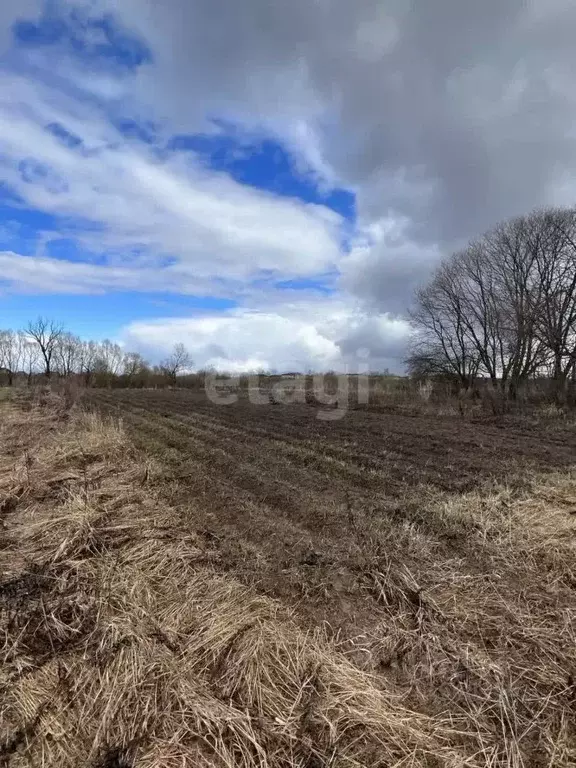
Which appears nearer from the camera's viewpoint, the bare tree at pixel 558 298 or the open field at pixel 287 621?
the open field at pixel 287 621

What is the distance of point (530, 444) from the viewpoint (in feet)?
28.9

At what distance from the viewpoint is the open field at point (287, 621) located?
80.0 inches

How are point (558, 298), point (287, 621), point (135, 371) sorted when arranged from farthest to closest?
point (135, 371)
point (558, 298)
point (287, 621)

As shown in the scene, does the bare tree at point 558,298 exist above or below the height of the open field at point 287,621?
above

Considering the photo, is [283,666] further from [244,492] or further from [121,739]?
[244,492]

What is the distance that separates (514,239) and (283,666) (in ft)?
94.6

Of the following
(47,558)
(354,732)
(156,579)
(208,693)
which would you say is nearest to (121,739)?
A: (208,693)

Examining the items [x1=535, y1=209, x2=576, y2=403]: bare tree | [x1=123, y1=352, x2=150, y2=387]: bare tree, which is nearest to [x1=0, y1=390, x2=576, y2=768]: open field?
→ [x1=535, y1=209, x2=576, y2=403]: bare tree

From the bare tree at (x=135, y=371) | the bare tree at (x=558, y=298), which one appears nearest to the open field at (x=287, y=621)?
the bare tree at (x=558, y=298)

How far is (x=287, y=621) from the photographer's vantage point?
2811 mm

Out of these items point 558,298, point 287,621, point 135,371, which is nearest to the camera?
point 287,621

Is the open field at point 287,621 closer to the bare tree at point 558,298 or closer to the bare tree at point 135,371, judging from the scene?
the bare tree at point 558,298

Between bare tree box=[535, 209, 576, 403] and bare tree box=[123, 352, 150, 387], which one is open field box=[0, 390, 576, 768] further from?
bare tree box=[123, 352, 150, 387]

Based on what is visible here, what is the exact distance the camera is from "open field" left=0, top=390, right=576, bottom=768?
2.03 meters
